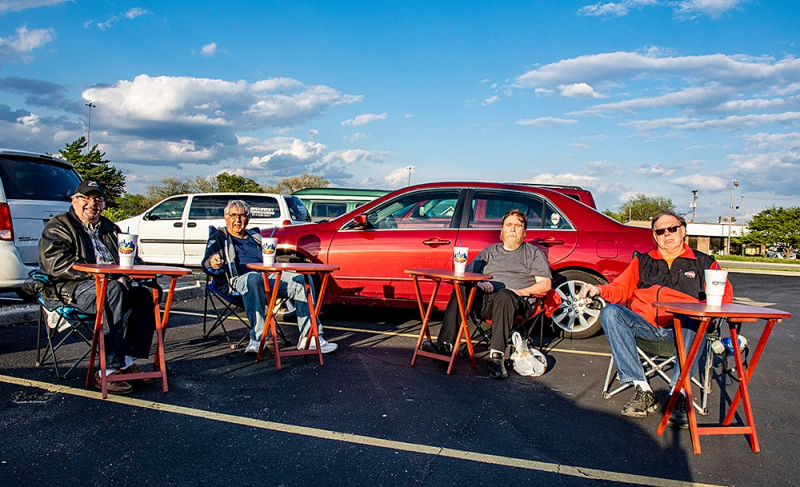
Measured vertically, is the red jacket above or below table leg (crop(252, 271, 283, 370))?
above

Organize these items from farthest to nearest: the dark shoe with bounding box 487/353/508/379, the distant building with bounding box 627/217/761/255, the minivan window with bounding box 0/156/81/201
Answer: the distant building with bounding box 627/217/761/255, the minivan window with bounding box 0/156/81/201, the dark shoe with bounding box 487/353/508/379

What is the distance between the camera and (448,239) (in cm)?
611

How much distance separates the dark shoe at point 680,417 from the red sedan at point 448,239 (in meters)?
2.28

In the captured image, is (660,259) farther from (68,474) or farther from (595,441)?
(68,474)

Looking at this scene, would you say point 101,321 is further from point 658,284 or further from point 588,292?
point 658,284

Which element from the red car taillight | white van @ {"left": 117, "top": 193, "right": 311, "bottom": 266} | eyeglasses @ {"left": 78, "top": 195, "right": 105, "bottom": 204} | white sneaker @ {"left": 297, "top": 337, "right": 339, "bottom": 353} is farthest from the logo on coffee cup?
white van @ {"left": 117, "top": 193, "right": 311, "bottom": 266}

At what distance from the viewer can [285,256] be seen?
656 centimetres

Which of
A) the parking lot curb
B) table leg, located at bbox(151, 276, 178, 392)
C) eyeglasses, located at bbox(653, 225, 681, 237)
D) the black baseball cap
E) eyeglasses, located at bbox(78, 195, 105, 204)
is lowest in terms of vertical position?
the parking lot curb

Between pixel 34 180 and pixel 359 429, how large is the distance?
530 centimetres

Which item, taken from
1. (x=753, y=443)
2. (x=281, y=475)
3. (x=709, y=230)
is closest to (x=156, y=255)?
(x=281, y=475)

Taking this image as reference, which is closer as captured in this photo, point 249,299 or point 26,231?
point 249,299

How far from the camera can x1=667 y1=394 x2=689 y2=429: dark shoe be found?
352 centimetres

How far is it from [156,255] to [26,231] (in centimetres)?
550

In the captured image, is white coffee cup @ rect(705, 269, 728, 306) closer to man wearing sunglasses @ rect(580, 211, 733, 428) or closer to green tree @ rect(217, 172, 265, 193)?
man wearing sunglasses @ rect(580, 211, 733, 428)
